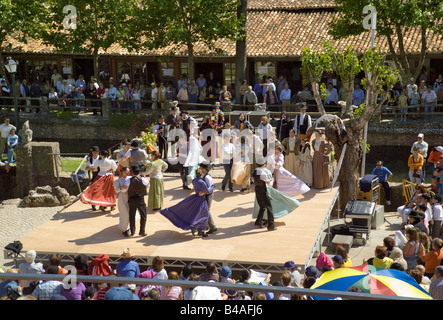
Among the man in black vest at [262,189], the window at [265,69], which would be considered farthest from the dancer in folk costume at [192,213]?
the window at [265,69]

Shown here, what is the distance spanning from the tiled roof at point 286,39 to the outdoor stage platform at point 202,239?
492 inches

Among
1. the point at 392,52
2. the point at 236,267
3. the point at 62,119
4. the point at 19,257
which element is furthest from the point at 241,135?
the point at 62,119

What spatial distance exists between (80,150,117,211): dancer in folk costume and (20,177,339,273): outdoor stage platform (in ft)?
1.05

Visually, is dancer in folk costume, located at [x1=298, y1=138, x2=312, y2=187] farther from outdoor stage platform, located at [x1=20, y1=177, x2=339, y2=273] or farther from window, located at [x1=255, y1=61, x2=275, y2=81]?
window, located at [x1=255, y1=61, x2=275, y2=81]

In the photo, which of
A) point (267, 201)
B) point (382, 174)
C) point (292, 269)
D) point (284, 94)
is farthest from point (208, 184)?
point (284, 94)

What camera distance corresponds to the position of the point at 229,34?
24109 millimetres

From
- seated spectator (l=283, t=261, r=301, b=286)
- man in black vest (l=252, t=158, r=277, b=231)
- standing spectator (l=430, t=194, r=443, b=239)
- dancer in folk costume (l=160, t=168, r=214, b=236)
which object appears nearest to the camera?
seated spectator (l=283, t=261, r=301, b=286)

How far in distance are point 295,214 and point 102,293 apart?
19.0 ft

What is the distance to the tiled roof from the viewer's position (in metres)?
24.1

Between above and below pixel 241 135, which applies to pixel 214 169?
below

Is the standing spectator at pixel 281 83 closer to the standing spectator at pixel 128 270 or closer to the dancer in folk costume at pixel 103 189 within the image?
the dancer in folk costume at pixel 103 189

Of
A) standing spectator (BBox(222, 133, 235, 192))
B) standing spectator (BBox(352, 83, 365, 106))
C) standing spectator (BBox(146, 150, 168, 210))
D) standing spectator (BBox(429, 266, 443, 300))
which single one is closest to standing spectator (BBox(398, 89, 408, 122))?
standing spectator (BBox(352, 83, 365, 106))

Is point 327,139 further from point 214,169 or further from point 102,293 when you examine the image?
point 102,293

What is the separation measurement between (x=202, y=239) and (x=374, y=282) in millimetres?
4750
